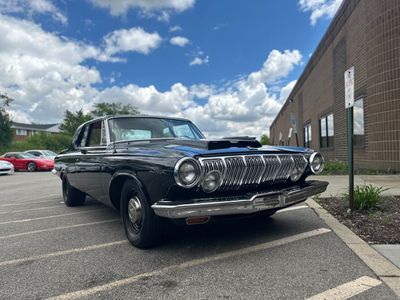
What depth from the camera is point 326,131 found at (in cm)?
1792

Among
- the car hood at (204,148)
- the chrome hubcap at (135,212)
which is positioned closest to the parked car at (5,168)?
the car hood at (204,148)

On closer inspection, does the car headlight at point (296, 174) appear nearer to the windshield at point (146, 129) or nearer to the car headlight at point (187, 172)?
the car headlight at point (187, 172)

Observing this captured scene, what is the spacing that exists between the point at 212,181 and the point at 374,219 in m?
2.77

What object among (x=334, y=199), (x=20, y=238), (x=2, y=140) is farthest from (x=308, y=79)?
(x=2, y=140)

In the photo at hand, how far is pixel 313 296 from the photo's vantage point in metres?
2.64

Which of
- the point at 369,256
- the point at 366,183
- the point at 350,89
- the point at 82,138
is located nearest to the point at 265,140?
the point at 366,183

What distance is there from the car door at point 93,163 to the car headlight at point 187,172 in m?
1.81

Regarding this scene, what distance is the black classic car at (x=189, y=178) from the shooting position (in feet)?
10.7

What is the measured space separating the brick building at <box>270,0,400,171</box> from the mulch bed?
4450mm

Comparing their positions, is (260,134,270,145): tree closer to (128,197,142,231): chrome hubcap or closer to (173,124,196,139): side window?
(173,124,196,139): side window

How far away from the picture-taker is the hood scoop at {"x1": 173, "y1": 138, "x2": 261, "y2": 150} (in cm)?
374

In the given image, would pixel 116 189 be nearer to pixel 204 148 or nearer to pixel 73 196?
pixel 204 148

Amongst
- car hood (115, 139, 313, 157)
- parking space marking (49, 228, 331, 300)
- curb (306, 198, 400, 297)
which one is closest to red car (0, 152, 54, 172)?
car hood (115, 139, 313, 157)

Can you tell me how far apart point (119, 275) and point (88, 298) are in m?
0.47
